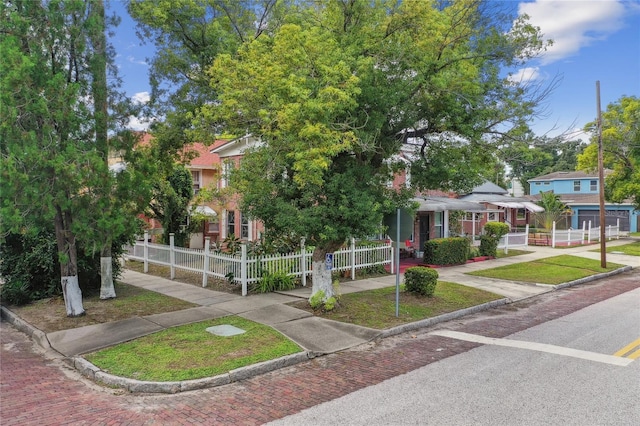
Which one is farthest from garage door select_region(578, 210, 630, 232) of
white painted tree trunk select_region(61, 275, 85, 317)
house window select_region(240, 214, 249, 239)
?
white painted tree trunk select_region(61, 275, 85, 317)

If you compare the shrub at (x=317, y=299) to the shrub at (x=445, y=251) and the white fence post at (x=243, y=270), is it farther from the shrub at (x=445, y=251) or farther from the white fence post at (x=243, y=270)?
the shrub at (x=445, y=251)

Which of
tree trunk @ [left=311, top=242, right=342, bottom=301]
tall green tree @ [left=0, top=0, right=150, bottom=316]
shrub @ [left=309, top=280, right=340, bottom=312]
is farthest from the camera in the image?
tree trunk @ [left=311, top=242, right=342, bottom=301]

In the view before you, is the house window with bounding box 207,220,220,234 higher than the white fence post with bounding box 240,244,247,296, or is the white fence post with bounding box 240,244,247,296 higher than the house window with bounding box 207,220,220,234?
the house window with bounding box 207,220,220,234

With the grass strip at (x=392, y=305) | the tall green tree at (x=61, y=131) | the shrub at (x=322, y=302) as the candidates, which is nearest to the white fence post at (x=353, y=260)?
the grass strip at (x=392, y=305)

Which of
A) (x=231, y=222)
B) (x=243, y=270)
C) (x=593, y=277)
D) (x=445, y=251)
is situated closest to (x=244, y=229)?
(x=231, y=222)

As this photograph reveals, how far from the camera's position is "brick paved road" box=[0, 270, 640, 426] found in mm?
5074

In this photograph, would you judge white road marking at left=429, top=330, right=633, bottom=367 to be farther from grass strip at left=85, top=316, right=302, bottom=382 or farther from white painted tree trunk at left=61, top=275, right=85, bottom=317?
white painted tree trunk at left=61, top=275, right=85, bottom=317

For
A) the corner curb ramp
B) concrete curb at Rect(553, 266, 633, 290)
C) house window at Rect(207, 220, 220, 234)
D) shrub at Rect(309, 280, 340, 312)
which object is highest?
house window at Rect(207, 220, 220, 234)

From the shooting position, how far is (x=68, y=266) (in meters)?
9.59

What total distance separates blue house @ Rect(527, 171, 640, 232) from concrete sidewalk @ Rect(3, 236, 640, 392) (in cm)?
3487

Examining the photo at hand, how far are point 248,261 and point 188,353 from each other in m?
5.25

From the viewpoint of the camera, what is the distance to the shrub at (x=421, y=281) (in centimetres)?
1148

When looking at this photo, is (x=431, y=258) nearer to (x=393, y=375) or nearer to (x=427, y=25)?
(x=427, y=25)

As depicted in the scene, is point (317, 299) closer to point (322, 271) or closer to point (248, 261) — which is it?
point (322, 271)
